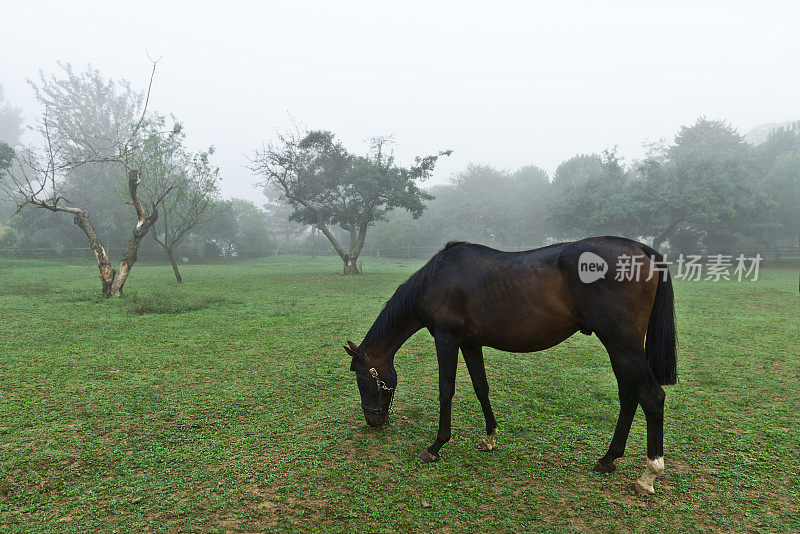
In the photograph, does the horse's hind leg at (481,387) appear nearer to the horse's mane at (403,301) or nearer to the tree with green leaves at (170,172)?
the horse's mane at (403,301)

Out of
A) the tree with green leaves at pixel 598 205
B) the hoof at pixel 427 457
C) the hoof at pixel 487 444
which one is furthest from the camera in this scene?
the tree with green leaves at pixel 598 205

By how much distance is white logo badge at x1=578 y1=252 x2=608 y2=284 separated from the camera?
3.36 metres

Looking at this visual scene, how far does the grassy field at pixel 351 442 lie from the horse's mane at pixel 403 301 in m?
1.09

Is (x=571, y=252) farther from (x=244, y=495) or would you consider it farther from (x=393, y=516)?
(x=244, y=495)

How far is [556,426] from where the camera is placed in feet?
14.2

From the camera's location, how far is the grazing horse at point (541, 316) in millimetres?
3297

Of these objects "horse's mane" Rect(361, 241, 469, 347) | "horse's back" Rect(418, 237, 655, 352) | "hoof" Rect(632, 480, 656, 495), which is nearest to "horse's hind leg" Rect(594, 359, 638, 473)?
"hoof" Rect(632, 480, 656, 495)

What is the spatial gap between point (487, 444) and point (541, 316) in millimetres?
1358

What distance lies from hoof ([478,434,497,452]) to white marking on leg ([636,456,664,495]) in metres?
1.19

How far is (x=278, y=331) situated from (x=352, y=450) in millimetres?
5816

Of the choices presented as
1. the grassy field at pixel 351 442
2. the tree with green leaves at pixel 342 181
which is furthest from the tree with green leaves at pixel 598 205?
the grassy field at pixel 351 442

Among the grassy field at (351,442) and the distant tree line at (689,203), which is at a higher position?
the distant tree line at (689,203)

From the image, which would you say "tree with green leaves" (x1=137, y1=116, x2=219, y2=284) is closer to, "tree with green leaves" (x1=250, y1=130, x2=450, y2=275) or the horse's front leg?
"tree with green leaves" (x1=250, y1=130, x2=450, y2=275)

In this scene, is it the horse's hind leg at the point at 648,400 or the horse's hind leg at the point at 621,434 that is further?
the horse's hind leg at the point at 621,434
